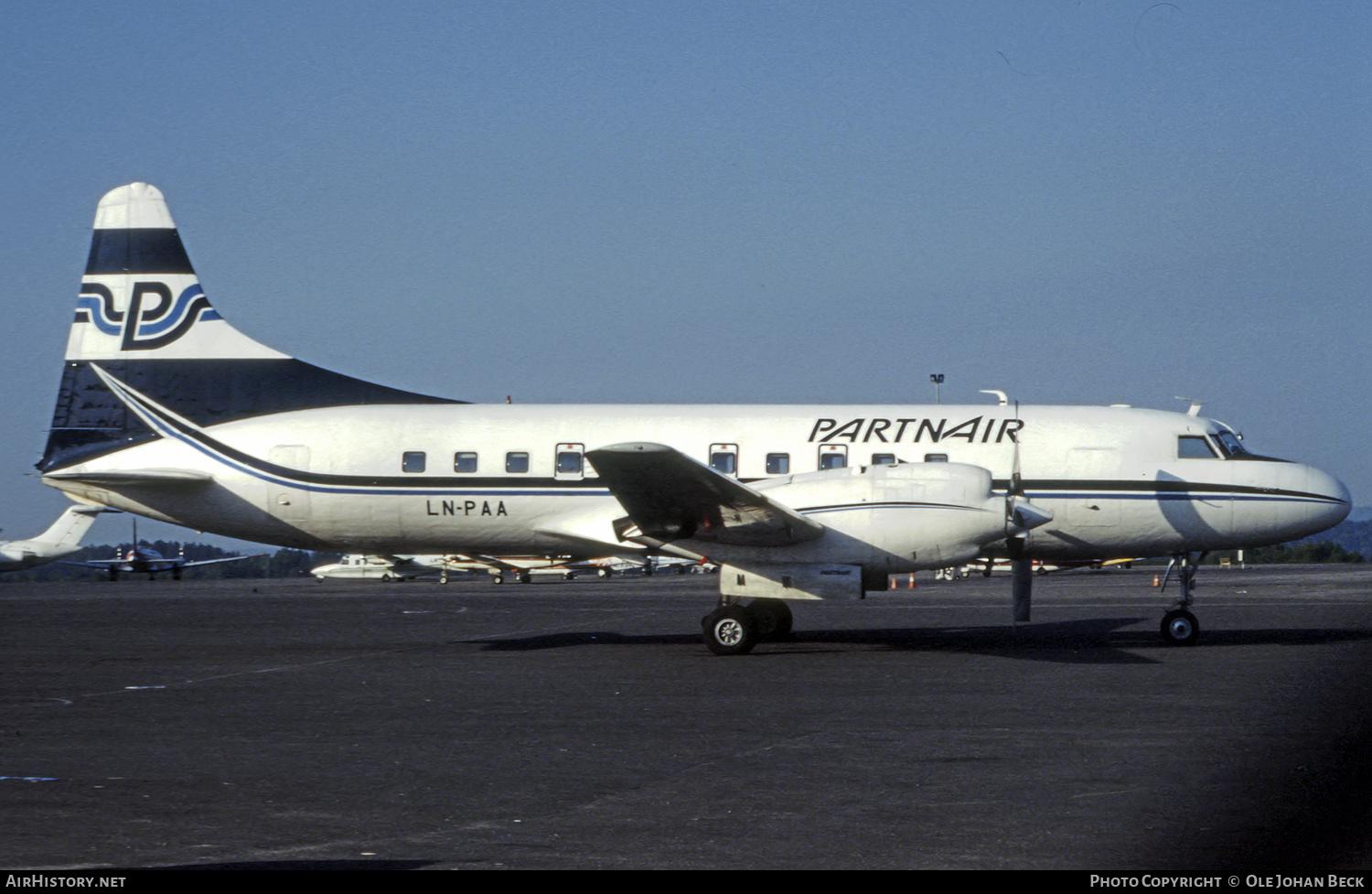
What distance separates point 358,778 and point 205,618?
19092 mm

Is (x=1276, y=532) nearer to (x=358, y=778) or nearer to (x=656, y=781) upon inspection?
(x=656, y=781)

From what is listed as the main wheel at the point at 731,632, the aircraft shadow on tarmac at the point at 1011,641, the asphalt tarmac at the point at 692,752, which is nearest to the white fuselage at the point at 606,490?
the aircraft shadow on tarmac at the point at 1011,641

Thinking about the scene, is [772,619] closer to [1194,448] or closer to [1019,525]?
[1019,525]

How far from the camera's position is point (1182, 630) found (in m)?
17.5

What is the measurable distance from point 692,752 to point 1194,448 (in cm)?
1174

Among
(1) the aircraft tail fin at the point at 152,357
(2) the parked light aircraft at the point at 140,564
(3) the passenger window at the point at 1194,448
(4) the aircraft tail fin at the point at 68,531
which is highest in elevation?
(1) the aircraft tail fin at the point at 152,357

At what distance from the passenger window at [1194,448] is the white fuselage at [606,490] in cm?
5

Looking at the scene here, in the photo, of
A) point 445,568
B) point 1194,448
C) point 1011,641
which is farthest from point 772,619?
point 445,568

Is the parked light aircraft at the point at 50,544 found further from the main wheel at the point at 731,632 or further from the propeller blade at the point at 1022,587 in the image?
the propeller blade at the point at 1022,587

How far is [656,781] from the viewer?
329 inches

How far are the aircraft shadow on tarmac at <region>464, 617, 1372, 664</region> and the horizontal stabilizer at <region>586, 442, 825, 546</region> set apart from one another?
1.83 meters

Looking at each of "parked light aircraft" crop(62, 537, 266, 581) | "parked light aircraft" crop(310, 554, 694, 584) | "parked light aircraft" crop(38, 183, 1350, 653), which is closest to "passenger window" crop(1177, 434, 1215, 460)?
"parked light aircraft" crop(38, 183, 1350, 653)

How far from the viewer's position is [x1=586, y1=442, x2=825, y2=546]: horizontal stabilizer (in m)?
14.8

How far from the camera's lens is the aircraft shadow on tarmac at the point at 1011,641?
1686cm
